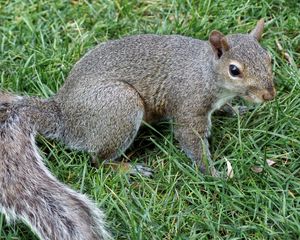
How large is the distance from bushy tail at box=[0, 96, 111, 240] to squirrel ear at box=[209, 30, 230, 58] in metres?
1.20

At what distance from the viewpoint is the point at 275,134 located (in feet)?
14.2

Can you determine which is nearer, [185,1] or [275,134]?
[275,134]

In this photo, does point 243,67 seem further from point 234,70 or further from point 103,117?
point 103,117

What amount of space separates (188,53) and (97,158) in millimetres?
887

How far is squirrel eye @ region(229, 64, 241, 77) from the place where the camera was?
3.99 metres

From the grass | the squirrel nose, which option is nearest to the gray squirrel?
the squirrel nose

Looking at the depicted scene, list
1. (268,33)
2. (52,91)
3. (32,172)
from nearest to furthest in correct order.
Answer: (32,172) < (52,91) < (268,33)

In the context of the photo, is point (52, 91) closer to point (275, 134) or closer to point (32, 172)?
point (32, 172)

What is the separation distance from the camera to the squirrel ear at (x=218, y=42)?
158 inches

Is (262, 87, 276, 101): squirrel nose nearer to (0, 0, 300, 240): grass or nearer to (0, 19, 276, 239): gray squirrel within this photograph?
(0, 19, 276, 239): gray squirrel

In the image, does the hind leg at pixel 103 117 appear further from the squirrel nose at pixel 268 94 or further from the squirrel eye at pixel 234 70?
the squirrel nose at pixel 268 94

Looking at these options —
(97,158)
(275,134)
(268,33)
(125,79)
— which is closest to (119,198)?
(97,158)

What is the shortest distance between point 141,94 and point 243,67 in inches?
29.3

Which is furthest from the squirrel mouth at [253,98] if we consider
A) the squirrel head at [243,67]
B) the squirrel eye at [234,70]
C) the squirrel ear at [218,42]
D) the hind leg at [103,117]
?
the hind leg at [103,117]
